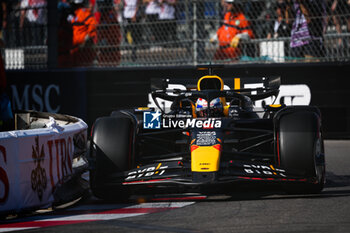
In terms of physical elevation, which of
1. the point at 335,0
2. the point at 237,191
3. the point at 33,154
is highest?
the point at 335,0

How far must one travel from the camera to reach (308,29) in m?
12.1

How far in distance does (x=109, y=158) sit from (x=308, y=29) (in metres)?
6.43

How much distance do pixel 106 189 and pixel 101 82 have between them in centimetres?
656

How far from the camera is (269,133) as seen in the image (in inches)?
272

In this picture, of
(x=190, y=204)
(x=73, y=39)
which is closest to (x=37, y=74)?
(x=73, y=39)

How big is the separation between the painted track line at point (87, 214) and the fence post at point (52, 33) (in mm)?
7196

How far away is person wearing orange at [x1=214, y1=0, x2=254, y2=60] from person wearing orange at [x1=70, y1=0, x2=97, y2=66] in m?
2.41

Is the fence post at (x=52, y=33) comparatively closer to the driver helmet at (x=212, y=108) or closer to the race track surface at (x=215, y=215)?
the driver helmet at (x=212, y=108)

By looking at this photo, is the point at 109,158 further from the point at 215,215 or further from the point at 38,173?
the point at 215,215

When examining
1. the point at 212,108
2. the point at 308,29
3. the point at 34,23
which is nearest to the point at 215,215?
the point at 212,108

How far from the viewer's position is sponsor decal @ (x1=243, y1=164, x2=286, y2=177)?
6266mm

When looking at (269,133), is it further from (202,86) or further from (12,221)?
(12,221)

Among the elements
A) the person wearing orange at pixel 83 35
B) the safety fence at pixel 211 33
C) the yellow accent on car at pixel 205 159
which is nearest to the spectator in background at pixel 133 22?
the safety fence at pixel 211 33

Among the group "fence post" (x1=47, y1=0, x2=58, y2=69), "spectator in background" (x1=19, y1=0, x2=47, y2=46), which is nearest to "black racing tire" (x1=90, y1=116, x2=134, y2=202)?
"fence post" (x1=47, y1=0, x2=58, y2=69)
